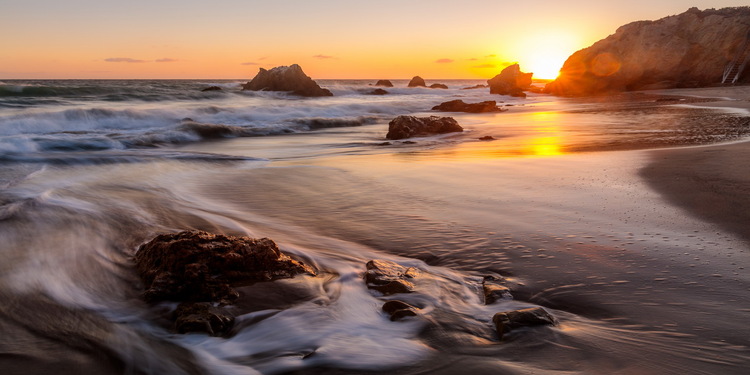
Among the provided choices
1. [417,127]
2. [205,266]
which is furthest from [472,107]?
[205,266]

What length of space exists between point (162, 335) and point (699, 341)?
2.51 m

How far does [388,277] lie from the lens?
295cm

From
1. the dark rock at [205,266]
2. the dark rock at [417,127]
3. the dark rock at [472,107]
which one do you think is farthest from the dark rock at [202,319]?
the dark rock at [472,107]

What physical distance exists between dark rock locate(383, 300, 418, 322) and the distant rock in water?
105ft

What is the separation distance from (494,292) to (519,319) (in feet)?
1.23

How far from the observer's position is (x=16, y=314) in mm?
2660

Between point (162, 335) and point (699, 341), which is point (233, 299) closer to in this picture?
point (162, 335)

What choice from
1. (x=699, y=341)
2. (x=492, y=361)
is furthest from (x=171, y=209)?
(x=699, y=341)

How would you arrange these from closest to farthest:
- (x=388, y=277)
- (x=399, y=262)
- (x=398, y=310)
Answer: (x=398, y=310)
(x=388, y=277)
(x=399, y=262)

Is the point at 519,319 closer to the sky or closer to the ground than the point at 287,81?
closer to the ground

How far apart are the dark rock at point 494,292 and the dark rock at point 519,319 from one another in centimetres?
25

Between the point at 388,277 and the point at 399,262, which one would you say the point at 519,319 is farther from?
the point at 399,262

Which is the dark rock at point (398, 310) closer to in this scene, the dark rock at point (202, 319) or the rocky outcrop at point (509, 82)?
the dark rock at point (202, 319)

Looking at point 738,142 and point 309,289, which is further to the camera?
point 738,142
